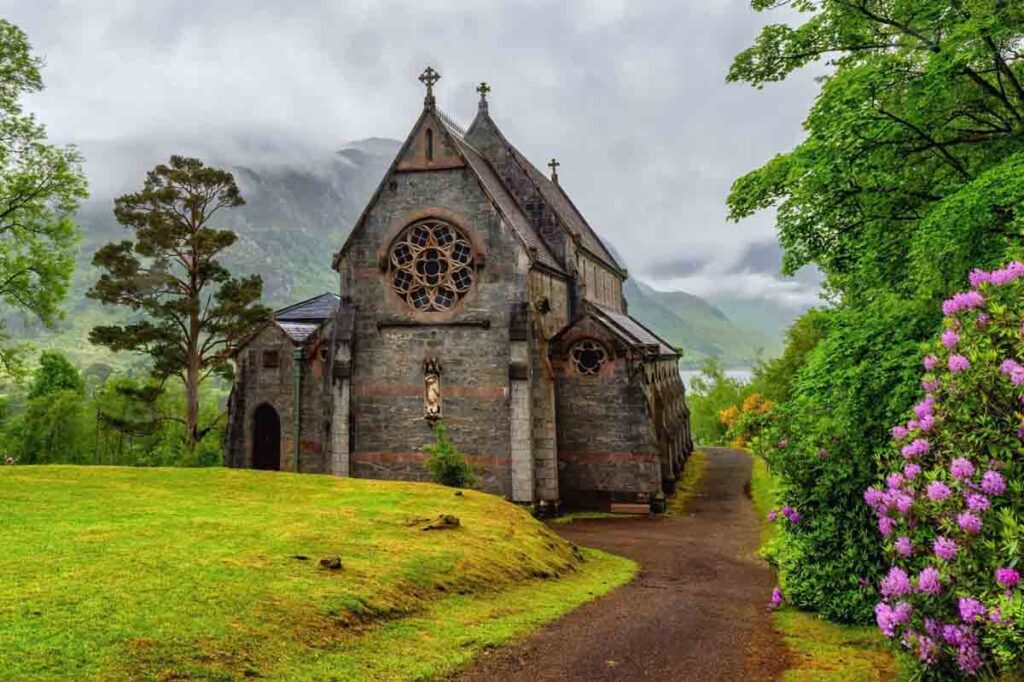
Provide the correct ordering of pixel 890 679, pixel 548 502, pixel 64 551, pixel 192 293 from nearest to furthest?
1. pixel 890 679
2. pixel 64 551
3. pixel 548 502
4. pixel 192 293

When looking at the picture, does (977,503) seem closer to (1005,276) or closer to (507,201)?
(1005,276)

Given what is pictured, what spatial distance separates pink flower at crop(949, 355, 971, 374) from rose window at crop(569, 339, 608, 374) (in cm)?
2157

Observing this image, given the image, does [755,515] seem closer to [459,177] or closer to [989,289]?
[459,177]

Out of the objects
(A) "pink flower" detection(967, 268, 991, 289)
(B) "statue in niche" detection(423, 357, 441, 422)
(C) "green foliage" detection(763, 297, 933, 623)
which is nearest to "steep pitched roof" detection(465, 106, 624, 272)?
(B) "statue in niche" detection(423, 357, 441, 422)

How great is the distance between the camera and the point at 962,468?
6418 mm

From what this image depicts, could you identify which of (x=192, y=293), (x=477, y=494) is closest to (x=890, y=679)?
(x=477, y=494)

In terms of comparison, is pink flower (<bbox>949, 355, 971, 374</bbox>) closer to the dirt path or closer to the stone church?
the dirt path

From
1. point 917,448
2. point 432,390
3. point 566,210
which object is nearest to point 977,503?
point 917,448

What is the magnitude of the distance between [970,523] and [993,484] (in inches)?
16.8

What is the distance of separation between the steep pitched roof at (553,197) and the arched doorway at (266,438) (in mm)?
18212

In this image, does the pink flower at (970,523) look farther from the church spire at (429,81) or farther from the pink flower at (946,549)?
the church spire at (429,81)

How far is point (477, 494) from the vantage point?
21.5 m

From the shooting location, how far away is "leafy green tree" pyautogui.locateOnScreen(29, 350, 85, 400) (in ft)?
172

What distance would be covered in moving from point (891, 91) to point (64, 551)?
55.4ft
